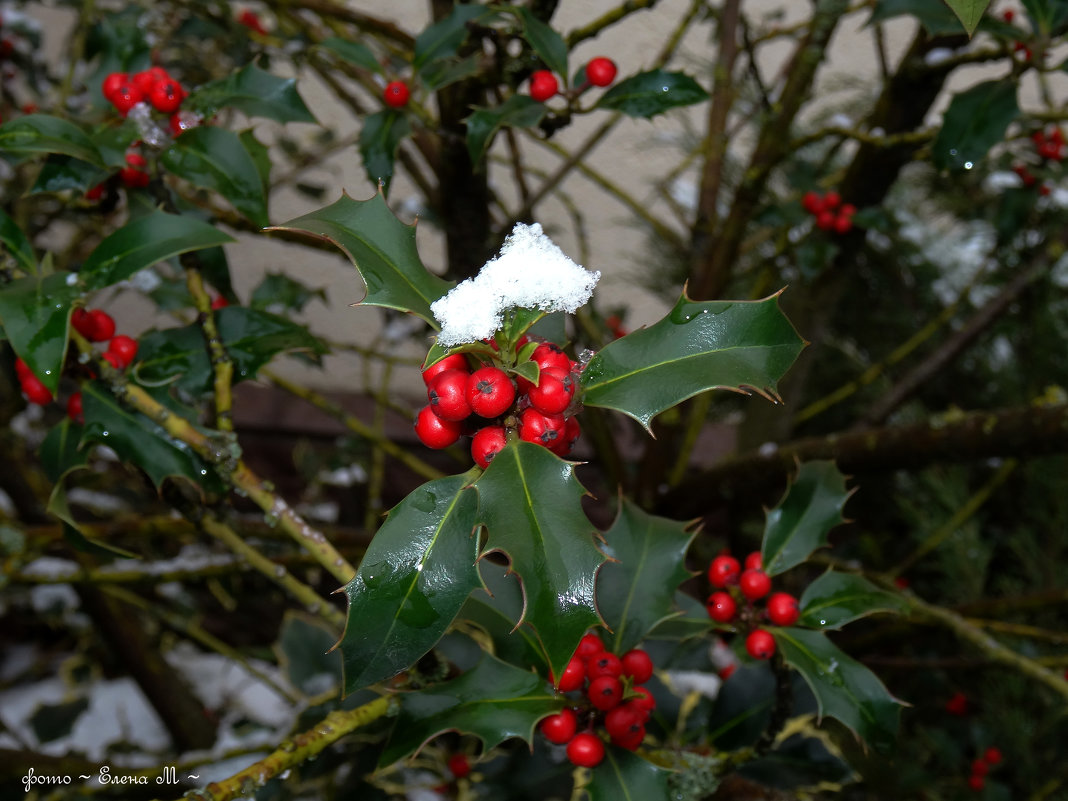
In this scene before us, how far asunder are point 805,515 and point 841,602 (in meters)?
0.10

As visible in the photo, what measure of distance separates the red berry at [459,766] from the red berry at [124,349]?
0.66 metres

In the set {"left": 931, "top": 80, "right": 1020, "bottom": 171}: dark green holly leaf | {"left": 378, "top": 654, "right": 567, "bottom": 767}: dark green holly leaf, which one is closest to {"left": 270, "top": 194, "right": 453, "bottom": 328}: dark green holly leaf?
{"left": 378, "top": 654, "right": 567, "bottom": 767}: dark green holly leaf

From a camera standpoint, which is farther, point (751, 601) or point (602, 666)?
point (751, 601)

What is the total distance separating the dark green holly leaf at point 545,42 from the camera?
754 mm

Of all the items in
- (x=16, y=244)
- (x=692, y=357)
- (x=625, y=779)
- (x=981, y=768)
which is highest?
(x=692, y=357)

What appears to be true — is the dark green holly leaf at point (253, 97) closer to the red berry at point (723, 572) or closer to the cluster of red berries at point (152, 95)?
the cluster of red berries at point (152, 95)

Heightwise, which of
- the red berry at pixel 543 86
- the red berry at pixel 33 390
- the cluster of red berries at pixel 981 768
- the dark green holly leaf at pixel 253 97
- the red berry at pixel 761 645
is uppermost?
the red berry at pixel 543 86

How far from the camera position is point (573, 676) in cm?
61

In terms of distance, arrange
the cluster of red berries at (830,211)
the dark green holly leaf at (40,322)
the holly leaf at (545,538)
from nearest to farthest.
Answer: the holly leaf at (545,538)
the dark green holly leaf at (40,322)
the cluster of red berries at (830,211)

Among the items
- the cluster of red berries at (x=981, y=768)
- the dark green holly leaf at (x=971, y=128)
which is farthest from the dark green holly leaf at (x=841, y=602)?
the cluster of red berries at (x=981, y=768)

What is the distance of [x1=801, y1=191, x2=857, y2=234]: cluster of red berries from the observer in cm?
132

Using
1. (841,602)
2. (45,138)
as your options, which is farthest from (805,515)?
(45,138)

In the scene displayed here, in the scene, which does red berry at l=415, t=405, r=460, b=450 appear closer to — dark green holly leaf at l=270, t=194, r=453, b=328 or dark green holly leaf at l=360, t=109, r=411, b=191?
dark green holly leaf at l=270, t=194, r=453, b=328

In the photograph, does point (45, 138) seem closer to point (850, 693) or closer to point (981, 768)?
point (850, 693)
